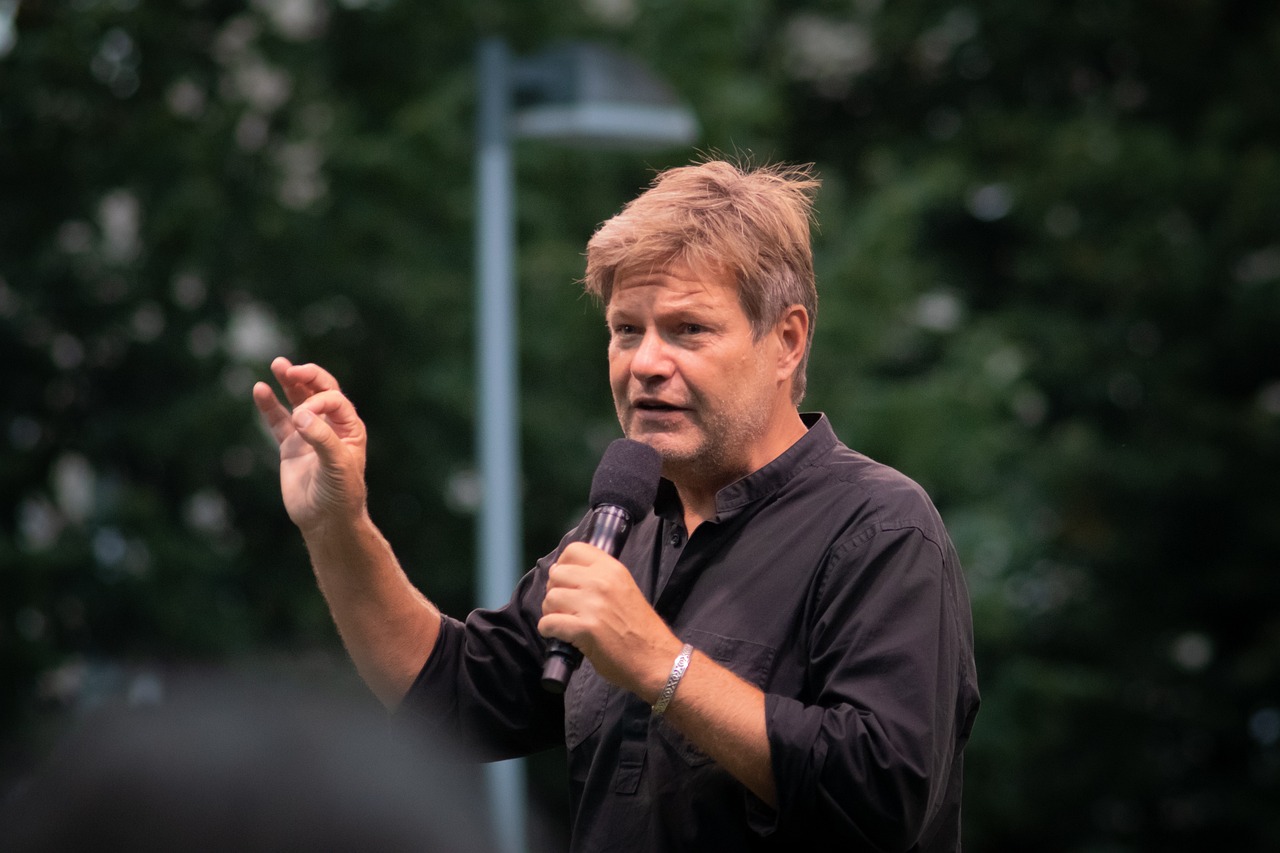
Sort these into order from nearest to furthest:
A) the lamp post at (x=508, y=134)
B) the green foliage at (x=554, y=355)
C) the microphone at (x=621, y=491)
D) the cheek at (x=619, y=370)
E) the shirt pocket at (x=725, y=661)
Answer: the shirt pocket at (x=725, y=661) < the microphone at (x=621, y=491) < the cheek at (x=619, y=370) < the lamp post at (x=508, y=134) < the green foliage at (x=554, y=355)

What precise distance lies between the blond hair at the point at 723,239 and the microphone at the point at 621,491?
0.93ft

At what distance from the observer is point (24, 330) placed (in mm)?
12727

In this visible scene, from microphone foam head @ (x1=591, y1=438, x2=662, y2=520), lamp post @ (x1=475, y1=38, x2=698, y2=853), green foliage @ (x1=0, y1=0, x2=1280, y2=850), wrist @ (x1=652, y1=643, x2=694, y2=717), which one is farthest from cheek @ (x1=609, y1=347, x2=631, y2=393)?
green foliage @ (x1=0, y1=0, x2=1280, y2=850)

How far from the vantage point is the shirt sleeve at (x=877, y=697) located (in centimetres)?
251

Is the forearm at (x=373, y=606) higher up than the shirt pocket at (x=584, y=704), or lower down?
higher up

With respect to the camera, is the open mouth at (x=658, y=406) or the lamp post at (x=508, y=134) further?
the lamp post at (x=508, y=134)

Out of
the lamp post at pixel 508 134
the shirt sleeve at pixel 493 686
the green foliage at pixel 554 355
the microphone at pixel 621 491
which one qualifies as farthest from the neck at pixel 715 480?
the green foliage at pixel 554 355

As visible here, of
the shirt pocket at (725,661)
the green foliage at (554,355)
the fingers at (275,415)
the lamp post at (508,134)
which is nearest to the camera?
the shirt pocket at (725,661)

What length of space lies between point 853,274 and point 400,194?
343cm

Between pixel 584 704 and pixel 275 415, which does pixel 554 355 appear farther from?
pixel 584 704

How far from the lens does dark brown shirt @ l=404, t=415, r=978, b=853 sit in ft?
8.28

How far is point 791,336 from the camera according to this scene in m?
3.01

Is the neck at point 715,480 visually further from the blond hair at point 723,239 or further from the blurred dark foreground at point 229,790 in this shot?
the blurred dark foreground at point 229,790

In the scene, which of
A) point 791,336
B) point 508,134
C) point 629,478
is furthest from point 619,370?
point 508,134
